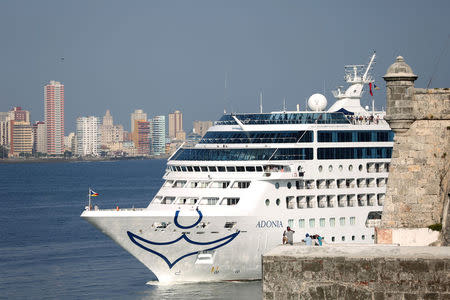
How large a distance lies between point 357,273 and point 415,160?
4.68 m

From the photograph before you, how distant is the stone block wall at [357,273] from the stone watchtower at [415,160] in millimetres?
3389

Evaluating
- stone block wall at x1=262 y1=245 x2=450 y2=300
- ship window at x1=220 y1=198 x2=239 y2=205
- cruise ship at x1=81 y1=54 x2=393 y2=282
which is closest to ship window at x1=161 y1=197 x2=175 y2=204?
cruise ship at x1=81 y1=54 x2=393 y2=282

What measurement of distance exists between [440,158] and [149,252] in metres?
19.6

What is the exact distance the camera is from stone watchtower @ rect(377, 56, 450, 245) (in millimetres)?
18016

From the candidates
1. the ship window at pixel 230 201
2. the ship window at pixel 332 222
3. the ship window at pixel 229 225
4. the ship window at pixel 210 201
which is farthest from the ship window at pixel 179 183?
the ship window at pixel 332 222

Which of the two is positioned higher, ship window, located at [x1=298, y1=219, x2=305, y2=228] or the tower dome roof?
the tower dome roof

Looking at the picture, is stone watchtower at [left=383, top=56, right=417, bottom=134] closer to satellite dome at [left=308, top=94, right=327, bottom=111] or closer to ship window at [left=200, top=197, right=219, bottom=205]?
ship window at [left=200, top=197, right=219, bottom=205]

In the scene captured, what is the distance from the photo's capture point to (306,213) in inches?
1451

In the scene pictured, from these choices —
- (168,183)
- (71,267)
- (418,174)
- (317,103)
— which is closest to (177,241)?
(168,183)

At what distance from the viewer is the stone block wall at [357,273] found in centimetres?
1382

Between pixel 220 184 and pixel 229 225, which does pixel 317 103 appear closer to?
pixel 220 184

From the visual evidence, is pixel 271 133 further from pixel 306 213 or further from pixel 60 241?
pixel 60 241

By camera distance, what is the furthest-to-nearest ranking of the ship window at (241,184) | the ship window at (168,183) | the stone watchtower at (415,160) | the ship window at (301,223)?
the ship window at (168,183) → the ship window at (301,223) → the ship window at (241,184) → the stone watchtower at (415,160)

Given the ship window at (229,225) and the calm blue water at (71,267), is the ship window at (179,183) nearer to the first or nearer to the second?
the ship window at (229,225)
